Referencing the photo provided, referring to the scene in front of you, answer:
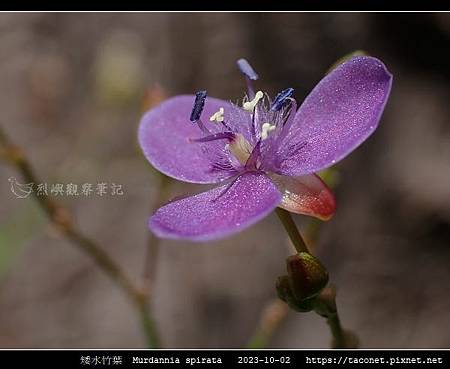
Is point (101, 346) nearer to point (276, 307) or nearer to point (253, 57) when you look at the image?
point (276, 307)

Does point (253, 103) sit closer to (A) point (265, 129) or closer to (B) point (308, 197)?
(A) point (265, 129)

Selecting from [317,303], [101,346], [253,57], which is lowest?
[101,346]

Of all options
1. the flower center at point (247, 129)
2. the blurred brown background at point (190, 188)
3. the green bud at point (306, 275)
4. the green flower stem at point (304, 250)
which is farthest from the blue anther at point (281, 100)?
the blurred brown background at point (190, 188)

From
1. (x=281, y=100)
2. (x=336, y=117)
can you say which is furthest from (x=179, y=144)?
(x=336, y=117)

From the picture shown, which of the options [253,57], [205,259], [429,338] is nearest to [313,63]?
[253,57]

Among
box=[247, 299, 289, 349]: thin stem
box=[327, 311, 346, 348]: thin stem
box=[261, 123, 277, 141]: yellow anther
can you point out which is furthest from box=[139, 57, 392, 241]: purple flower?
box=[247, 299, 289, 349]: thin stem

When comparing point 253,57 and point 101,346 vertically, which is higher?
point 253,57

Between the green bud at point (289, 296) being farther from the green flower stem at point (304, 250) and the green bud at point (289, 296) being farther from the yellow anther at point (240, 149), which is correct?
the yellow anther at point (240, 149)
